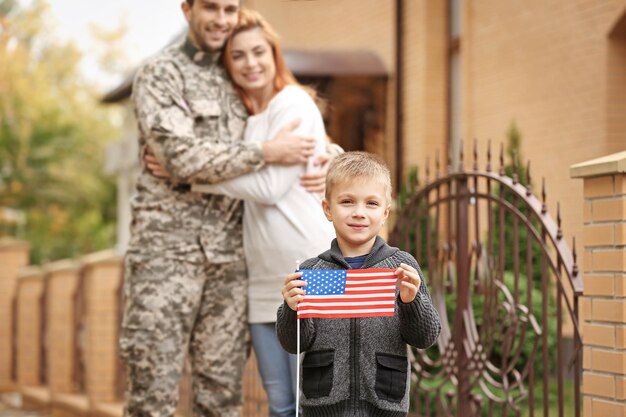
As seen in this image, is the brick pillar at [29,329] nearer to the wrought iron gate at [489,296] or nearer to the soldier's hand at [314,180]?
the wrought iron gate at [489,296]

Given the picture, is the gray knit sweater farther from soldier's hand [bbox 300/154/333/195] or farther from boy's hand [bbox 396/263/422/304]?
soldier's hand [bbox 300/154/333/195]

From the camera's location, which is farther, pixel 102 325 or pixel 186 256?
pixel 102 325

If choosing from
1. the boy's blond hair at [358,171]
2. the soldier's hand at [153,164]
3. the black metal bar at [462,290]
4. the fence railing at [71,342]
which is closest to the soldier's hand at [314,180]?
the soldier's hand at [153,164]

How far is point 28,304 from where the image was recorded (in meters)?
13.2

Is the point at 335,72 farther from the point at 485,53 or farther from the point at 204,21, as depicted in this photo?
the point at 204,21

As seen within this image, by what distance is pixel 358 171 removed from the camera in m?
3.27

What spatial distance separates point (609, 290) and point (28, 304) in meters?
10.2

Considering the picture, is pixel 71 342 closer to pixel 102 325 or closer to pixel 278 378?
pixel 102 325

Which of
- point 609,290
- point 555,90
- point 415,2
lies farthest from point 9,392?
point 609,290

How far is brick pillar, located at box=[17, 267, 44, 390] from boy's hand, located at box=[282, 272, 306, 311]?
32.5ft

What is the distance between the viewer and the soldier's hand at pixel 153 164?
457cm

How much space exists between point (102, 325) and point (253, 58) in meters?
5.92

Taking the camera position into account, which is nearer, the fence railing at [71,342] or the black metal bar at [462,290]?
the black metal bar at [462,290]

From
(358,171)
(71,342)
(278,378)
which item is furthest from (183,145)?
(71,342)
